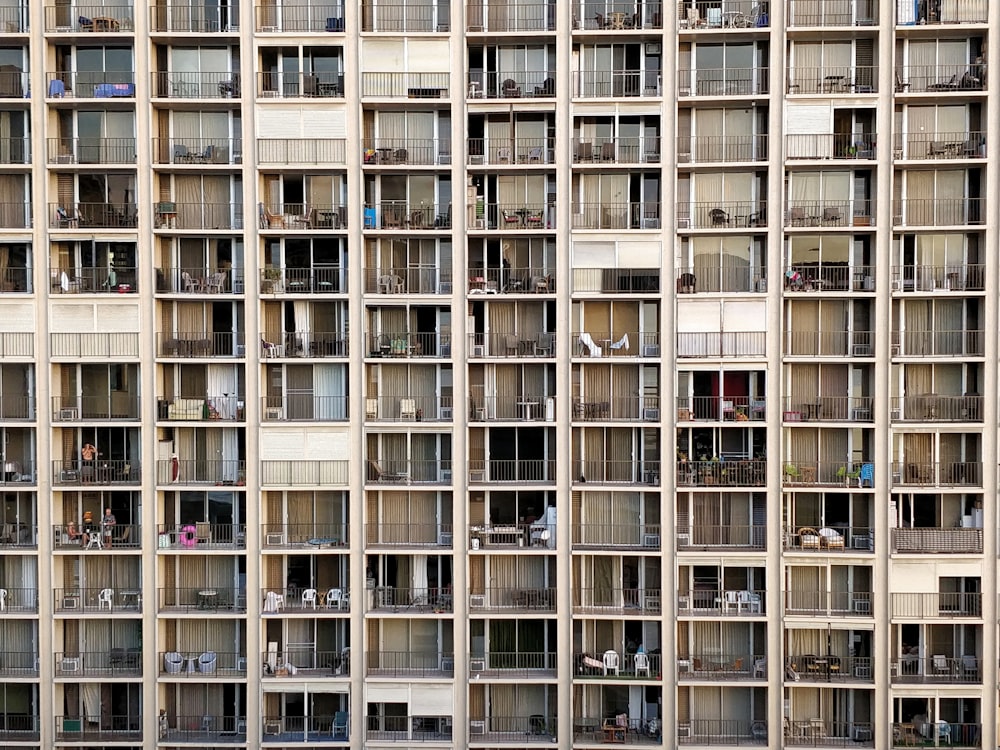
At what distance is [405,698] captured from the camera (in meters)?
29.5

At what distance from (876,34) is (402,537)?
21170mm

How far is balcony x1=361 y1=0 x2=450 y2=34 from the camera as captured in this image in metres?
29.8

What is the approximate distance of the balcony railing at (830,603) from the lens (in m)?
29.5

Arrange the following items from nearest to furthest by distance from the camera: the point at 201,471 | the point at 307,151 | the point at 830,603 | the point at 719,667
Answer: the point at 307,151 < the point at 830,603 < the point at 719,667 < the point at 201,471

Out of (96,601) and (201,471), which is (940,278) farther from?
(96,601)

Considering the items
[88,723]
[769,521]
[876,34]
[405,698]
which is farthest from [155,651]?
[876,34]

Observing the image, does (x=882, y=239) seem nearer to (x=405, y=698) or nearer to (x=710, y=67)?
(x=710, y=67)

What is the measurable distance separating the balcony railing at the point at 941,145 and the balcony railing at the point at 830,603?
44.1 feet

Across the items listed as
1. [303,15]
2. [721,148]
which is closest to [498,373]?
[721,148]

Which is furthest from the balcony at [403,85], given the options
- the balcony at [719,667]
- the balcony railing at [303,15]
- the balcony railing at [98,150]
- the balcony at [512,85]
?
the balcony at [719,667]

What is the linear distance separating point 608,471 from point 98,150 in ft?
62.4

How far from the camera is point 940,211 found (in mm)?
29719

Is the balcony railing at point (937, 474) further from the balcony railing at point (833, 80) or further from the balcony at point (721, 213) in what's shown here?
the balcony railing at point (833, 80)

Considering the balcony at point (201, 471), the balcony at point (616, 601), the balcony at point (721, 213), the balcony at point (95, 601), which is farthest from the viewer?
the balcony at point (201, 471)
